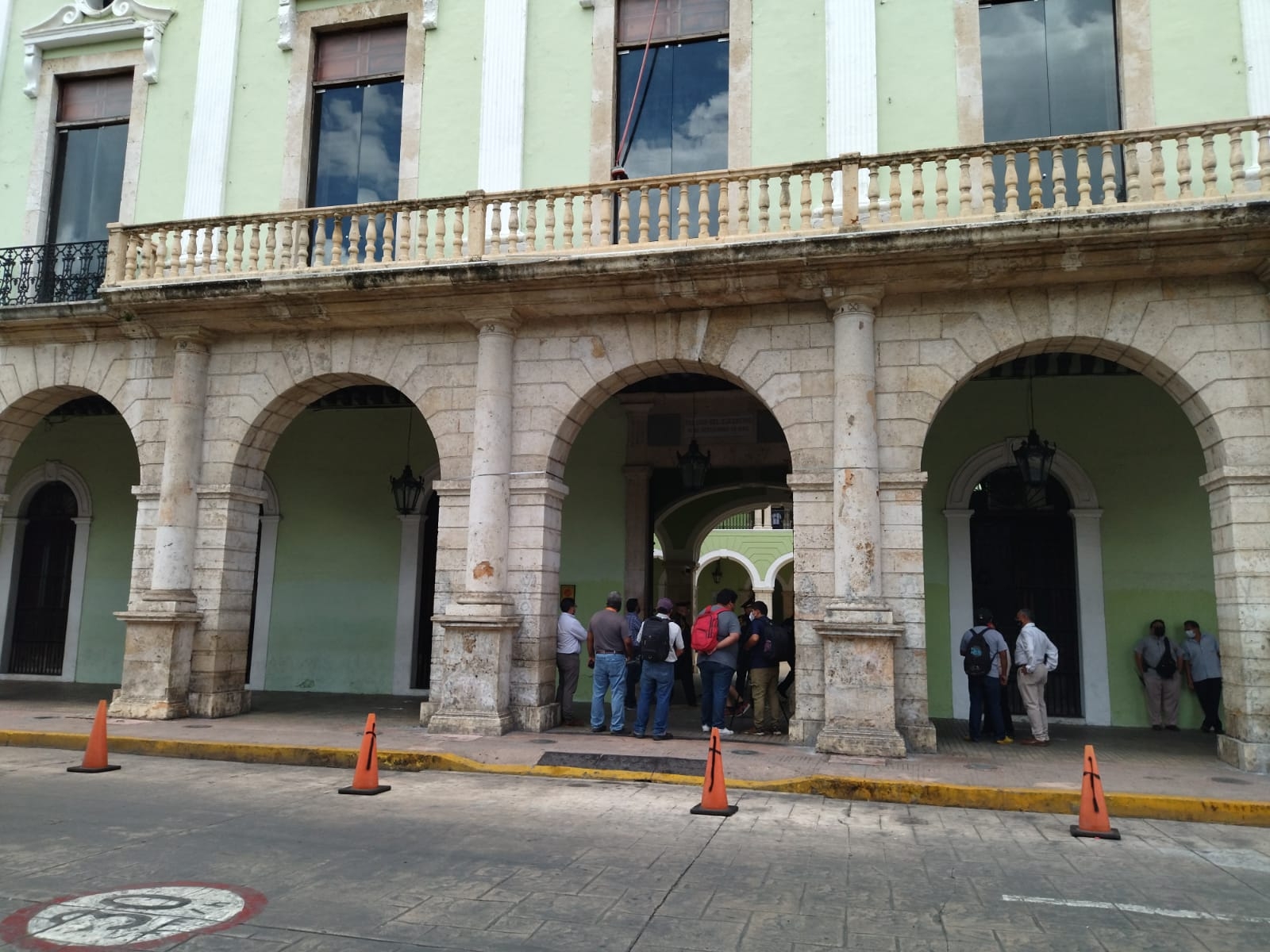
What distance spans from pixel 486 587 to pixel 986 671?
19.4ft

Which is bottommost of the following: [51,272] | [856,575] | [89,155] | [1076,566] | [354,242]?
[856,575]

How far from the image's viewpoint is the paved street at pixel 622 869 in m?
4.69

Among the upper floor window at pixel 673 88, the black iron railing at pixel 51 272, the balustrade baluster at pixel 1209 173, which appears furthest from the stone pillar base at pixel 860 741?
the black iron railing at pixel 51 272

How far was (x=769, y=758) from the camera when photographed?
376 inches

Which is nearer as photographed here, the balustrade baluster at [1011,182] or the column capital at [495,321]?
the balustrade baluster at [1011,182]

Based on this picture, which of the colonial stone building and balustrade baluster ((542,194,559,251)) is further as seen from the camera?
balustrade baluster ((542,194,559,251))

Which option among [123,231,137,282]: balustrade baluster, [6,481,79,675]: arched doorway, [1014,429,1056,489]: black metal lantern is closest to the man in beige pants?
[1014,429,1056,489]: black metal lantern

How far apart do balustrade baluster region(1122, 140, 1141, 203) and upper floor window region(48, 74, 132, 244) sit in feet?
45.9

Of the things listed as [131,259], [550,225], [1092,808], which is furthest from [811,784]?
[131,259]

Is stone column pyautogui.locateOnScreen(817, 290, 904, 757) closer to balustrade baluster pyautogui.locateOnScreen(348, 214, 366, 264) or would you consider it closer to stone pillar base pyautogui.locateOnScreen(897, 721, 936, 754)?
stone pillar base pyautogui.locateOnScreen(897, 721, 936, 754)

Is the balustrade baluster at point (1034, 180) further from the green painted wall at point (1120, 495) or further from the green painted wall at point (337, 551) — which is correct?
the green painted wall at point (337, 551)

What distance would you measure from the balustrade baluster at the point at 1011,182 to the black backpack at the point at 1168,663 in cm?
610

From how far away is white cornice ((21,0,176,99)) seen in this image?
14406 millimetres

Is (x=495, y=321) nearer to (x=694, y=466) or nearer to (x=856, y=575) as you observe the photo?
(x=694, y=466)
